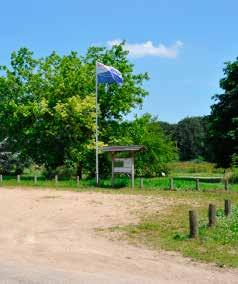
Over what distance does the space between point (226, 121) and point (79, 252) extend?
3119cm

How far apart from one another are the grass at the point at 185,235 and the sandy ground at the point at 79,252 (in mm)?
519

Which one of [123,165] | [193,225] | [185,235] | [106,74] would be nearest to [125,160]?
[123,165]

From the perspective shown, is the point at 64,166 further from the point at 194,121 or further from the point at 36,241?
the point at 194,121

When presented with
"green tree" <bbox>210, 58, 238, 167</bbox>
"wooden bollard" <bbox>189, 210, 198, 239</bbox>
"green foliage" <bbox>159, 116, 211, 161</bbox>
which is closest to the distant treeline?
"green tree" <bbox>210, 58, 238, 167</bbox>

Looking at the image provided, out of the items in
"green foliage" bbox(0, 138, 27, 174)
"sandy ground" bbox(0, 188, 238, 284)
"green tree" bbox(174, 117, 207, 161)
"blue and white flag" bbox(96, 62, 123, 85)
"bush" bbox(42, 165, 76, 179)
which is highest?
"green tree" bbox(174, 117, 207, 161)

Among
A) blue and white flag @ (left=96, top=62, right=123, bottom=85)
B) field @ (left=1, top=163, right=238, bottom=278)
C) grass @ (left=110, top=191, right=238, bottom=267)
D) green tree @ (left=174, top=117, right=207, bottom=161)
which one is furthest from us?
green tree @ (left=174, top=117, right=207, bottom=161)

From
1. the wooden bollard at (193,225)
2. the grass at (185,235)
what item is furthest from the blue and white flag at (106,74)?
the wooden bollard at (193,225)

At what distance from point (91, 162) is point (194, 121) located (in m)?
101

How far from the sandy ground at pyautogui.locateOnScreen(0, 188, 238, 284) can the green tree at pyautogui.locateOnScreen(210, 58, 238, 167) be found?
2010cm

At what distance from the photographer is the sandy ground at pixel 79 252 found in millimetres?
9773

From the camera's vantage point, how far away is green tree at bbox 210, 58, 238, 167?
40.8 m

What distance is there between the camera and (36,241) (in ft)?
46.3

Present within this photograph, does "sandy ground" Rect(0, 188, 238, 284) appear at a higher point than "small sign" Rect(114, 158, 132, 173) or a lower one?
lower

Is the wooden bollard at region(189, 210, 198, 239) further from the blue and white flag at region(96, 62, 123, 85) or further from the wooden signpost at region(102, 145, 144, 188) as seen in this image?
the blue and white flag at region(96, 62, 123, 85)
